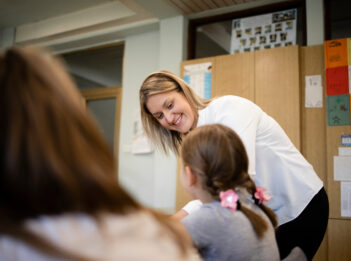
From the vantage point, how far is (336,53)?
2.76 metres

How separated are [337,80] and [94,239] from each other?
8.80 feet

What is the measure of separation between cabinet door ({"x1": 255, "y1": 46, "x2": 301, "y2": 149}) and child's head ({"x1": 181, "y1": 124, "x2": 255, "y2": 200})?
1862mm

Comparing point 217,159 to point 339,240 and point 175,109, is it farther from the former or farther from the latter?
point 339,240

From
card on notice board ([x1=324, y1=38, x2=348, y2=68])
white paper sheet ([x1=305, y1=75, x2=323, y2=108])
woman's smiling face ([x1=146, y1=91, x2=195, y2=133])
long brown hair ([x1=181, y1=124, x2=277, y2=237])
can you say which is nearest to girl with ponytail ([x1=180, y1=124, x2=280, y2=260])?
long brown hair ([x1=181, y1=124, x2=277, y2=237])

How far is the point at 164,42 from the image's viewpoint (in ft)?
12.1

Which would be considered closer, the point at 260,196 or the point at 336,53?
the point at 260,196

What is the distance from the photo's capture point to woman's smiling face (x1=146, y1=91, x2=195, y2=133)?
1665mm

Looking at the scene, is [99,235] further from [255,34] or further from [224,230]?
[255,34]

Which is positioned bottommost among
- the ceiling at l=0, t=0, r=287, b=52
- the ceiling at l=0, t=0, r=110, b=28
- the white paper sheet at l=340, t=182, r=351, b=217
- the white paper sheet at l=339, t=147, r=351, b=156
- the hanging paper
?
the white paper sheet at l=340, t=182, r=351, b=217

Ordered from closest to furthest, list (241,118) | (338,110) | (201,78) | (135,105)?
(241,118)
(338,110)
(201,78)
(135,105)

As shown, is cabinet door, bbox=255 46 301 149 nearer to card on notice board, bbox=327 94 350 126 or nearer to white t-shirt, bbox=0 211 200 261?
card on notice board, bbox=327 94 350 126

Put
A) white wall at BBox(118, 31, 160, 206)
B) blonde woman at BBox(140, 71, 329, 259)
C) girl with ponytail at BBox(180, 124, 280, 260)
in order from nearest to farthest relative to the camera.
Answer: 1. girl with ponytail at BBox(180, 124, 280, 260)
2. blonde woman at BBox(140, 71, 329, 259)
3. white wall at BBox(118, 31, 160, 206)

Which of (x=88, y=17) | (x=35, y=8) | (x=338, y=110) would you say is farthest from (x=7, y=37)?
(x=338, y=110)

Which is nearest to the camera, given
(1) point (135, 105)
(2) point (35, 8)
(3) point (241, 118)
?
(3) point (241, 118)
